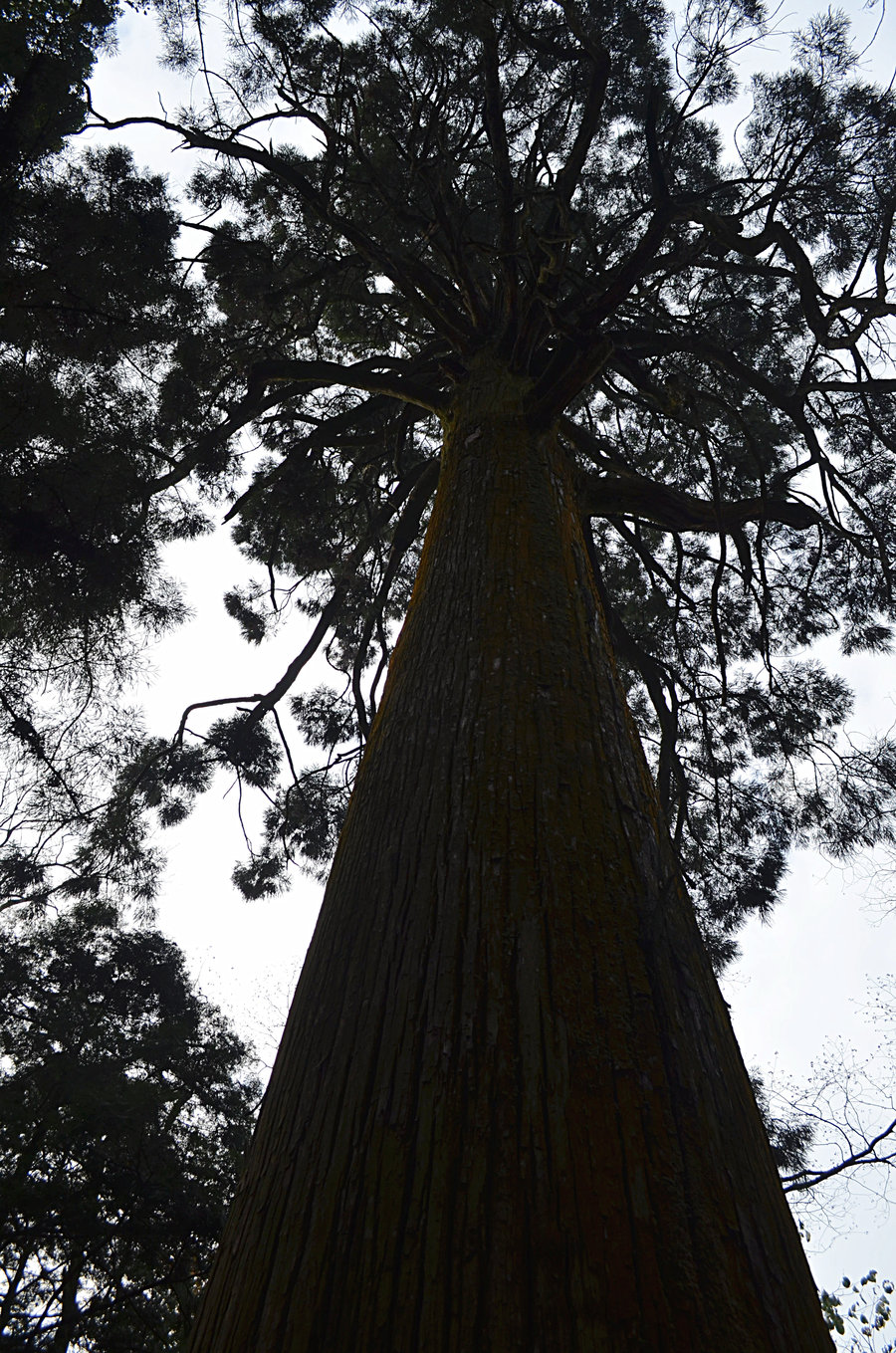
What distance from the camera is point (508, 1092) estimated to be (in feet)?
2.99

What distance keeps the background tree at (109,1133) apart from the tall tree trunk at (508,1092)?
10.4ft

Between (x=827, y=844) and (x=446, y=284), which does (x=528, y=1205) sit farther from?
(x=827, y=844)

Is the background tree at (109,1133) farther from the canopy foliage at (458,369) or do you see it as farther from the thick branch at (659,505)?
the thick branch at (659,505)

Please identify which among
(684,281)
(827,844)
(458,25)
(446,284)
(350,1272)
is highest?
(684,281)

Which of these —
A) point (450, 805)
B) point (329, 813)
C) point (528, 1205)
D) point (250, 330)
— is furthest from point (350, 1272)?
point (250, 330)

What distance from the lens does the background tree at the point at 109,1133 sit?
3.47 m

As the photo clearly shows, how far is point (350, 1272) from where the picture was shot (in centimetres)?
80

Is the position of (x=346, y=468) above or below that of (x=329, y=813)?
above

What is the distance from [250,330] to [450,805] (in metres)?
4.51

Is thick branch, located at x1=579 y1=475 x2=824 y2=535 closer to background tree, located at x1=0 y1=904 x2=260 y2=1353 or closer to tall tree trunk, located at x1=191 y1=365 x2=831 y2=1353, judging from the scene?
tall tree trunk, located at x1=191 y1=365 x2=831 y2=1353

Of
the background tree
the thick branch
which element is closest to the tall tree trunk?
the thick branch

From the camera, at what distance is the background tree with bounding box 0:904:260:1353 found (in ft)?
11.4

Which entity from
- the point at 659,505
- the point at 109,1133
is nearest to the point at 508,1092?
the point at 659,505

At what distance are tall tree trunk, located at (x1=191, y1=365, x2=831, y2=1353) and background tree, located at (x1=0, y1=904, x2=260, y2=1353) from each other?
3.17 meters
